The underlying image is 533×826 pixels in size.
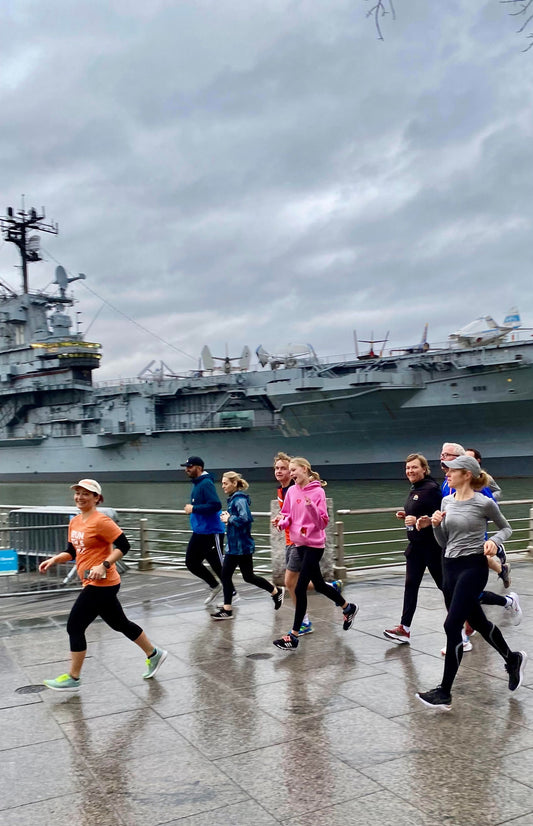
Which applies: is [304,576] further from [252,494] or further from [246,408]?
[246,408]

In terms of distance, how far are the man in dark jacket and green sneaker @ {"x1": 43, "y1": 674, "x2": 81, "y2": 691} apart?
2.77 m

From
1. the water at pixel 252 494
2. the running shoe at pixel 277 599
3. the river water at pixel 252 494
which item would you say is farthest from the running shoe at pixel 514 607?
the river water at pixel 252 494

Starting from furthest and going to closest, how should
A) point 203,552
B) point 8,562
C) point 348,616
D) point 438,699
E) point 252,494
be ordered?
point 252,494 → point 8,562 → point 203,552 → point 348,616 → point 438,699

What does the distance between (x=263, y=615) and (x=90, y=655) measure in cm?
212

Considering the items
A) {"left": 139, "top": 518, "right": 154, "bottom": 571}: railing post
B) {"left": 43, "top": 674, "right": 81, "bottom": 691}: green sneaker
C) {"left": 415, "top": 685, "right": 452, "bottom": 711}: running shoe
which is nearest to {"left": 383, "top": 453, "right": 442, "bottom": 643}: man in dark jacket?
{"left": 415, "top": 685, "right": 452, "bottom": 711}: running shoe

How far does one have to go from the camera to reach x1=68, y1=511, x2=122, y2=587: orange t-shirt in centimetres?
486

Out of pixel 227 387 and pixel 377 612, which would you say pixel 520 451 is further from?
pixel 377 612

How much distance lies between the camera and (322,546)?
594 cm

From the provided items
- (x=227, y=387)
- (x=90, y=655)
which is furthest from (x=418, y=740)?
(x=227, y=387)

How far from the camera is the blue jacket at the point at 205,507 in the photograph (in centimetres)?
752

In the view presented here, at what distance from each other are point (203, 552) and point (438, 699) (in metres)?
3.90

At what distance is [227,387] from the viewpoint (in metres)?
43.7

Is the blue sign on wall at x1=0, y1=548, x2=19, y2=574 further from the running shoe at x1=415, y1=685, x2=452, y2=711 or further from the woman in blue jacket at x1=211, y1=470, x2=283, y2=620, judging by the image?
the running shoe at x1=415, y1=685, x2=452, y2=711

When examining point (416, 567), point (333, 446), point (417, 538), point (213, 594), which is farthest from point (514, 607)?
point (333, 446)
